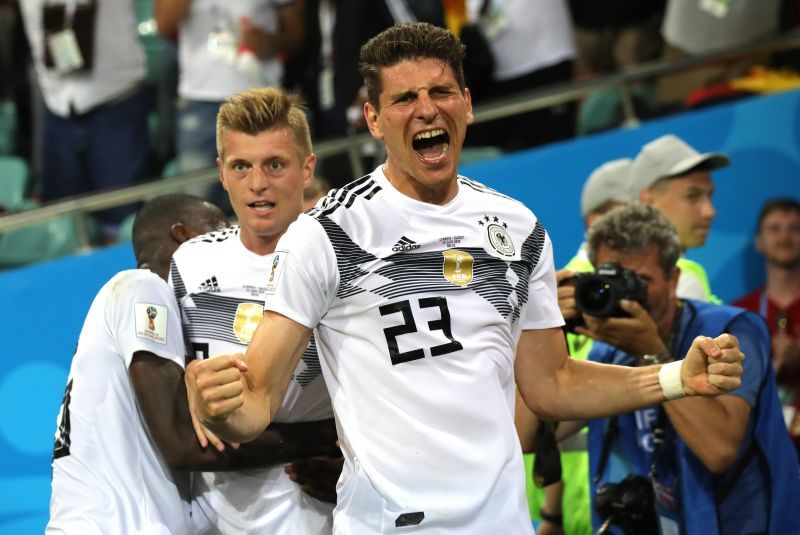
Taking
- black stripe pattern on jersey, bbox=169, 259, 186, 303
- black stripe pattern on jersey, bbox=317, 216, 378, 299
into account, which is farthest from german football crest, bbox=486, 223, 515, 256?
black stripe pattern on jersey, bbox=169, 259, 186, 303

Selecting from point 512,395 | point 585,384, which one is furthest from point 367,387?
point 585,384

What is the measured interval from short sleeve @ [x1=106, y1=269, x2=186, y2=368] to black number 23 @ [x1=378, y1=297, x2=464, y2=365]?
2.60 ft

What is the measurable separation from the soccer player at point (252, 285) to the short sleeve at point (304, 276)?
60 centimetres

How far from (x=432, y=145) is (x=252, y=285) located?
85 cm

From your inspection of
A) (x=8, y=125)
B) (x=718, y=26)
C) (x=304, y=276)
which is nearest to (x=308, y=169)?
(x=304, y=276)

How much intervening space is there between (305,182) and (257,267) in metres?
0.35

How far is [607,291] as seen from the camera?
163 inches

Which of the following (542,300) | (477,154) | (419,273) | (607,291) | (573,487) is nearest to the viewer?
(419,273)

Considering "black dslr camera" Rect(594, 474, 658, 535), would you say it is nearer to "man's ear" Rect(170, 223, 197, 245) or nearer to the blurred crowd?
"man's ear" Rect(170, 223, 197, 245)

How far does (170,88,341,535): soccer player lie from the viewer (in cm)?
370

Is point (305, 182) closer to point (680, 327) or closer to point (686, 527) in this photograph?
point (680, 327)

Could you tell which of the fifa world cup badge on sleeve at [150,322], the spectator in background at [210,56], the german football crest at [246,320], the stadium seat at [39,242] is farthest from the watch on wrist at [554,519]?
the stadium seat at [39,242]

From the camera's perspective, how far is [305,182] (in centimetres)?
403

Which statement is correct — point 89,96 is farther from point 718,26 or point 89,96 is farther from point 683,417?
point 683,417
